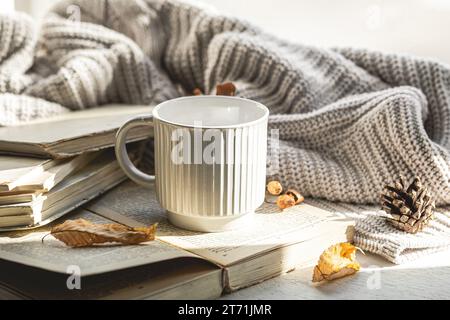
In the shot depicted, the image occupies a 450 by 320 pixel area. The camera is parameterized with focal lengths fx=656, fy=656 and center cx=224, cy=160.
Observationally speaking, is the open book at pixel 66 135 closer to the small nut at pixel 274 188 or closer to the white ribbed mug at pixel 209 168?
the white ribbed mug at pixel 209 168

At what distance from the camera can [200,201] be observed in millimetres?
706

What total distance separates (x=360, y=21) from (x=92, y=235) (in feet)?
2.00

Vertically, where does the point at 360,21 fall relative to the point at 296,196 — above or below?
above

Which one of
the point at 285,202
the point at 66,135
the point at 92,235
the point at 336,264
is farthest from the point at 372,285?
the point at 66,135

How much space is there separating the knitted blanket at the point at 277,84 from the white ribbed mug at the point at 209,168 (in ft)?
0.46

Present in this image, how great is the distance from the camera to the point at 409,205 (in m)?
0.76

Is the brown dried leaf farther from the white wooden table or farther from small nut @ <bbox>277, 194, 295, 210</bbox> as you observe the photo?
the white wooden table

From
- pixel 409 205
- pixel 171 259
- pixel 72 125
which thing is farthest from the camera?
pixel 72 125

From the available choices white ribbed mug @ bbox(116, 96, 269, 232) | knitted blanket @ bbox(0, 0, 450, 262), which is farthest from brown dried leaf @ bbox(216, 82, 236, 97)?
white ribbed mug @ bbox(116, 96, 269, 232)

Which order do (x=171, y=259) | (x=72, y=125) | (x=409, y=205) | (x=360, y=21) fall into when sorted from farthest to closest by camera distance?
1. (x=360, y=21)
2. (x=72, y=125)
3. (x=409, y=205)
4. (x=171, y=259)

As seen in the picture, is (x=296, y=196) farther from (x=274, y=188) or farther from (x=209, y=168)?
(x=209, y=168)

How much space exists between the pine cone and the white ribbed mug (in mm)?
159

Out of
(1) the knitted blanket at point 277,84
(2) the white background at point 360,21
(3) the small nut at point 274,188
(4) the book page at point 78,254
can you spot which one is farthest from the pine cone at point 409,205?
(2) the white background at point 360,21

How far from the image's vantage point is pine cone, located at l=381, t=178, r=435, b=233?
2.49 feet
